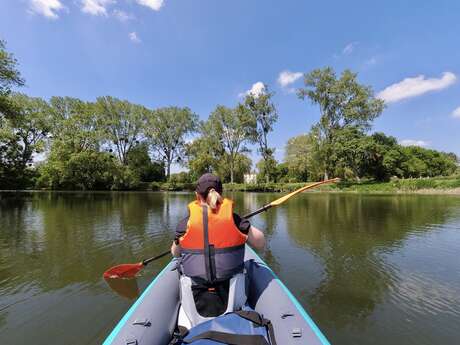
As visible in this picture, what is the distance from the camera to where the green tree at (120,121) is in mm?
40906

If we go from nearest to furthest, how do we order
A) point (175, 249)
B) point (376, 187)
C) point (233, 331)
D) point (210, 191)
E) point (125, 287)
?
point (233, 331), point (210, 191), point (175, 249), point (125, 287), point (376, 187)

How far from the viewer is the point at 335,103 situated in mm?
37656

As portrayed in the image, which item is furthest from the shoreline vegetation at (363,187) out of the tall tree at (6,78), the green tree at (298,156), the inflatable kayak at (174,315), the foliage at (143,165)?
the inflatable kayak at (174,315)

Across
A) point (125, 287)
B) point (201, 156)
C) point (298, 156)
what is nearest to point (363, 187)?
point (298, 156)

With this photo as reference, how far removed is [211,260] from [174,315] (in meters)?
0.86

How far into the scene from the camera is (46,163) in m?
37.3

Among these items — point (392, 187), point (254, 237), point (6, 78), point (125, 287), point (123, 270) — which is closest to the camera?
point (254, 237)

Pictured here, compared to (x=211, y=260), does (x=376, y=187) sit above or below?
below

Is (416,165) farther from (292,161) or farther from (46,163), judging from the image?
(46,163)

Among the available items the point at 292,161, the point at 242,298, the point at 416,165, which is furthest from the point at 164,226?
the point at 416,165

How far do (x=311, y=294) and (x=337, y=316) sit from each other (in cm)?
77

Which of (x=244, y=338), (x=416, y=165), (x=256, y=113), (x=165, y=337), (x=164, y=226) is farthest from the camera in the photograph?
(x=416, y=165)

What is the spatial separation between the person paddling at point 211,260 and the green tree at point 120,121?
41789mm

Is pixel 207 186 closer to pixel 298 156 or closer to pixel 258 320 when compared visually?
pixel 258 320
